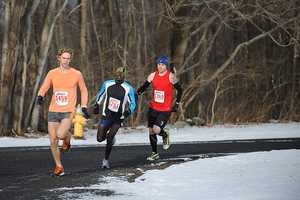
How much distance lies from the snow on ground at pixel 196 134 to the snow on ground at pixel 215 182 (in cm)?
632

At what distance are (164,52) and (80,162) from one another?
57.2ft

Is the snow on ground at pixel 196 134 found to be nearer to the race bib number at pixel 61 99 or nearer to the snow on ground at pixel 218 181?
the snow on ground at pixel 218 181

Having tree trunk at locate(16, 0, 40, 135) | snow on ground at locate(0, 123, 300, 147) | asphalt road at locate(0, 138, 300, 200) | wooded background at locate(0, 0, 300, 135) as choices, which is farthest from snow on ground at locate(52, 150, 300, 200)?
wooded background at locate(0, 0, 300, 135)

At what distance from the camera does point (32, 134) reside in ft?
69.6

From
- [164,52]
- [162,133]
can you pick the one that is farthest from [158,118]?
[164,52]

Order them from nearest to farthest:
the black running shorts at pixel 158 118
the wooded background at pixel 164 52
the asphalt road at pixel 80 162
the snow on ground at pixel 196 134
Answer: the asphalt road at pixel 80 162 → the black running shorts at pixel 158 118 → the snow on ground at pixel 196 134 → the wooded background at pixel 164 52

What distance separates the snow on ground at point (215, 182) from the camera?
29.1 ft

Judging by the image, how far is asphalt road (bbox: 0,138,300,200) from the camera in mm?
9805

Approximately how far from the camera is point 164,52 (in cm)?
3019

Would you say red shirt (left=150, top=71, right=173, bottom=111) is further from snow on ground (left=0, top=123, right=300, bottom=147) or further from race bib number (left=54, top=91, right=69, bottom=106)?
snow on ground (left=0, top=123, right=300, bottom=147)

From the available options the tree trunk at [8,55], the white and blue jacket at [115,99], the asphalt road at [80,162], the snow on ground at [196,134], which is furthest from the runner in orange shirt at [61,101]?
the tree trunk at [8,55]

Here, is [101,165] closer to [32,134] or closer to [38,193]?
Result: [38,193]

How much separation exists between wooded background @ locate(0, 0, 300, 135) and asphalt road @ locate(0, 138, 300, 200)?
5751mm

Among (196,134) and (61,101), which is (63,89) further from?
(196,134)
